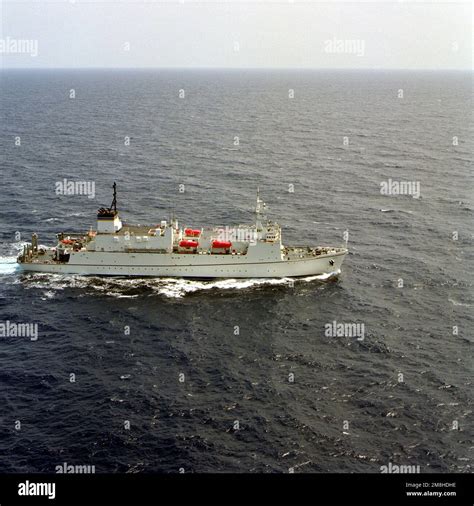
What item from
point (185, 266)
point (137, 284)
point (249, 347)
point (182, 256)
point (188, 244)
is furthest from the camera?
point (188, 244)

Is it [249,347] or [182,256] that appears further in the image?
[182,256]

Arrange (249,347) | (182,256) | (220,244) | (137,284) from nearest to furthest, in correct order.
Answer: (249,347), (137,284), (182,256), (220,244)

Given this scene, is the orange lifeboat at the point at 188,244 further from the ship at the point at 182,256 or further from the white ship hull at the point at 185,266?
the white ship hull at the point at 185,266

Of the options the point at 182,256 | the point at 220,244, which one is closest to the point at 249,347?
the point at 182,256

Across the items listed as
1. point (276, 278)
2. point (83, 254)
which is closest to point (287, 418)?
point (276, 278)

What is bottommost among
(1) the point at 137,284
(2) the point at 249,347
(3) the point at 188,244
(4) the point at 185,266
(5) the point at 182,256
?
(2) the point at 249,347

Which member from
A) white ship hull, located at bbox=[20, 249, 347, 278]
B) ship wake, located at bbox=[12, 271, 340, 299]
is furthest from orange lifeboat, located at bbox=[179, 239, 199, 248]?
ship wake, located at bbox=[12, 271, 340, 299]

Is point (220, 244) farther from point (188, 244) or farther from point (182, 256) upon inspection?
point (182, 256)

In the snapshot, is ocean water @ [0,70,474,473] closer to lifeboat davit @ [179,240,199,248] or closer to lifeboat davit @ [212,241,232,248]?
lifeboat davit @ [179,240,199,248]
